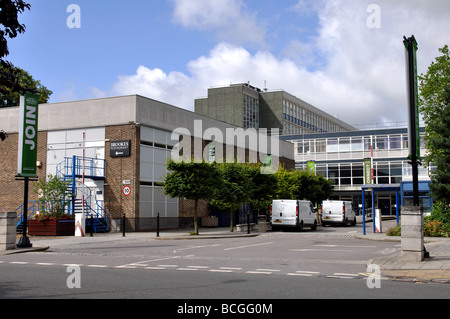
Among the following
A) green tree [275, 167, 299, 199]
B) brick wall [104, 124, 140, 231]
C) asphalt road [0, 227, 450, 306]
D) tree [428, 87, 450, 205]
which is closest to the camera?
asphalt road [0, 227, 450, 306]

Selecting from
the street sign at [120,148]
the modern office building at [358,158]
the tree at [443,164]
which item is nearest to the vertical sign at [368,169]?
the modern office building at [358,158]

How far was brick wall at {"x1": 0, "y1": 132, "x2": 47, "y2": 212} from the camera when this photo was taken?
111 ft

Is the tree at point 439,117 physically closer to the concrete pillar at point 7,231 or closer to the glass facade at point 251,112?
the concrete pillar at point 7,231

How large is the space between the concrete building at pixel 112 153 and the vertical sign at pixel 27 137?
399 inches

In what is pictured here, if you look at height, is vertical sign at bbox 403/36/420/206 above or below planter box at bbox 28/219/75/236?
above

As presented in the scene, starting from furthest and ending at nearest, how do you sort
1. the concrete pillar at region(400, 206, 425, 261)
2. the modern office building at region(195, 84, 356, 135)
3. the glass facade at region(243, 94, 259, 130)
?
the glass facade at region(243, 94, 259, 130) → the modern office building at region(195, 84, 356, 135) → the concrete pillar at region(400, 206, 425, 261)

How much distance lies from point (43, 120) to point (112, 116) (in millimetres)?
5428

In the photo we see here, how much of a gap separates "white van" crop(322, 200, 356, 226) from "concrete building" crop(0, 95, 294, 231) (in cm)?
1189

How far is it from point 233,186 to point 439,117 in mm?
12315

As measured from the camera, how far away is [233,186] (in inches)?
1199

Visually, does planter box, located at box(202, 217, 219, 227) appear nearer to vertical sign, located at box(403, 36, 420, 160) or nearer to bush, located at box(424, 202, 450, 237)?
bush, located at box(424, 202, 450, 237)

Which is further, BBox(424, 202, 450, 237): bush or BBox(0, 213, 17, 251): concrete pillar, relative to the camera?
BBox(424, 202, 450, 237): bush

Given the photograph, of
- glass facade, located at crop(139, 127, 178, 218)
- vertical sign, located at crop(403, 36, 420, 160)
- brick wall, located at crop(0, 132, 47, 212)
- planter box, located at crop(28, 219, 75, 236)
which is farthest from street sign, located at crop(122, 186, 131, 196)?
vertical sign, located at crop(403, 36, 420, 160)
